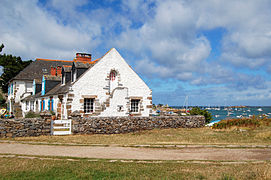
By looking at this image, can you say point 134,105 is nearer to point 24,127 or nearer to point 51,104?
point 51,104

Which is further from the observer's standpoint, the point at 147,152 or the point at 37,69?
the point at 37,69

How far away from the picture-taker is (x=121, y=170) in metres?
7.21

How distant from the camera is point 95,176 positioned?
663 centimetres

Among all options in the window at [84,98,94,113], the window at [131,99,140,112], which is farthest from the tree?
the window at [131,99,140,112]

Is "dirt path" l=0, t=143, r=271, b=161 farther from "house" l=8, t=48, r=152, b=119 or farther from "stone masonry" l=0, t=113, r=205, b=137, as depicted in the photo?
"house" l=8, t=48, r=152, b=119

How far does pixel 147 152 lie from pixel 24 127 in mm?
7970

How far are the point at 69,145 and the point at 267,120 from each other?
1930 cm

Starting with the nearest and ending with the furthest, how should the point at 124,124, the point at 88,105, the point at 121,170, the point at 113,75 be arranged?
the point at 121,170, the point at 124,124, the point at 88,105, the point at 113,75

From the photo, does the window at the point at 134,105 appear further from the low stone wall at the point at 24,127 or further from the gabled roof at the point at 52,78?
the low stone wall at the point at 24,127

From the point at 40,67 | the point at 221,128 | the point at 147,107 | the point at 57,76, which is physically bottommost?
the point at 221,128

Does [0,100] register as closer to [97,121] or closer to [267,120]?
[97,121]

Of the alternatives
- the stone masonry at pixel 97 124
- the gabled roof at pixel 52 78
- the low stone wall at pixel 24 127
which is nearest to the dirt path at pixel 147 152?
the low stone wall at pixel 24 127

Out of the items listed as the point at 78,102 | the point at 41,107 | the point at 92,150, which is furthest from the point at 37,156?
the point at 41,107

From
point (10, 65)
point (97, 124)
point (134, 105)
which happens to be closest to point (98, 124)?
point (97, 124)
